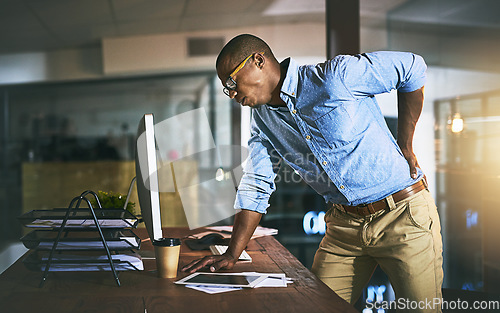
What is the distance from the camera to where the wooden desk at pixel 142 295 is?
3.69ft

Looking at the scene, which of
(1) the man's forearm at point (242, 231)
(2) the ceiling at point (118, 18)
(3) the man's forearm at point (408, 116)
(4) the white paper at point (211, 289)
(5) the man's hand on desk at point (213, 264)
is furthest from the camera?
(2) the ceiling at point (118, 18)

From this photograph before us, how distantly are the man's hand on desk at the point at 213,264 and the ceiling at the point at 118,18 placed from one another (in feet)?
9.10

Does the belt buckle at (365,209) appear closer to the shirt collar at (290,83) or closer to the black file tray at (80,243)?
the shirt collar at (290,83)

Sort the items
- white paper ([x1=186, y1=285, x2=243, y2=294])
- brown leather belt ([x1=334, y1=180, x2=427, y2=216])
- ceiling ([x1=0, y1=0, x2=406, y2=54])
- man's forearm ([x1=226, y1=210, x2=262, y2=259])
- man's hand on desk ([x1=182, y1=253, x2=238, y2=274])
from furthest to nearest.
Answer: ceiling ([x1=0, y1=0, x2=406, y2=54]), brown leather belt ([x1=334, y1=180, x2=427, y2=216]), man's forearm ([x1=226, y1=210, x2=262, y2=259]), man's hand on desk ([x1=182, y1=253, x2=238, y2=274]), white paper ([x1=186, y1=285, x2=243, y2=294])

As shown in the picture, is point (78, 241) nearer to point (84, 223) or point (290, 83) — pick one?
point (84, 223)

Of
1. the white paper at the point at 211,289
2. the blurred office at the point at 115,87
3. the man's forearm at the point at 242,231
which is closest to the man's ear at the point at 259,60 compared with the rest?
the man's forearm at the point at 242,231

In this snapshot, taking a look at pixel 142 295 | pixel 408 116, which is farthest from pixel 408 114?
pixel 142 295

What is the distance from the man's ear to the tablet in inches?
26.7

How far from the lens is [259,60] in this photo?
1.63 meters

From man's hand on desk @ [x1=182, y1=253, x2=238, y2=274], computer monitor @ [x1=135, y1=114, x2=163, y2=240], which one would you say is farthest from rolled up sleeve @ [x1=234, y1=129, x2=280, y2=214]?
computer monitor @ [x1=135, y1=114, x2=163, y2=240]

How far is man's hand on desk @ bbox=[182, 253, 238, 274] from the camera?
148cm

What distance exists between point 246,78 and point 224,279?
647 mm

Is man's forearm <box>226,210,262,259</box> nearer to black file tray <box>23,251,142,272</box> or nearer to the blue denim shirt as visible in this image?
the blue denim shirt

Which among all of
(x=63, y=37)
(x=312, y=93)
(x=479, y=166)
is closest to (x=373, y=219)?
(x=312, y=93)
